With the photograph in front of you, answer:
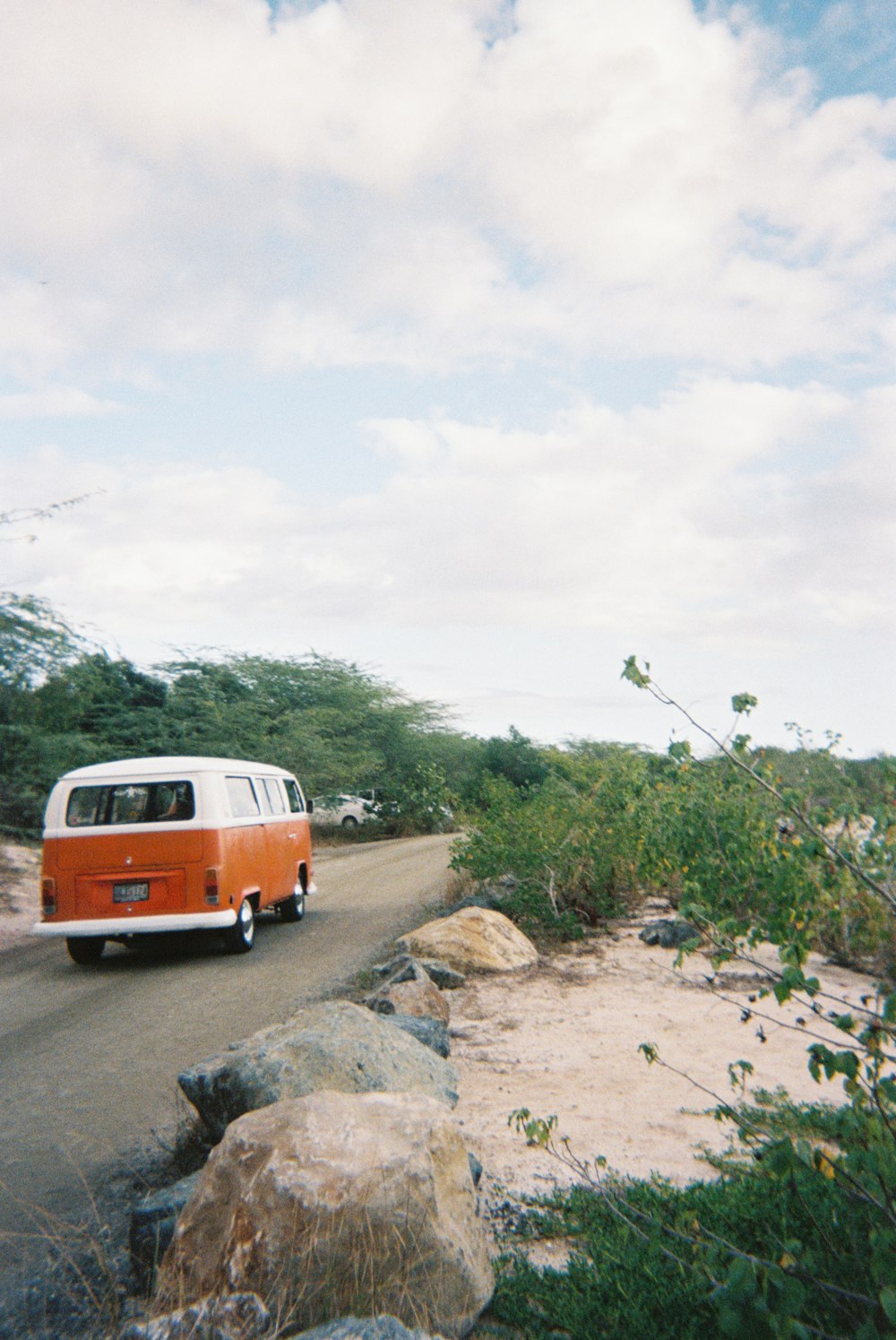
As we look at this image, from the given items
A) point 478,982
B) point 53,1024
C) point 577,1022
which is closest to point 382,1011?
point 577,1022

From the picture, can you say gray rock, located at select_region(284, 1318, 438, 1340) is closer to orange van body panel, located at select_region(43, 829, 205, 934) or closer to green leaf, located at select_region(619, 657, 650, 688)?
green leaf, located at select_region(619, 657, 650, 688)

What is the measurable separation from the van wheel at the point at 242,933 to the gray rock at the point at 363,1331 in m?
7.88

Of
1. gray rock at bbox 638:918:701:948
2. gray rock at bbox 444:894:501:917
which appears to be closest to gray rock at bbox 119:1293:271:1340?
gray rock at bbox 638:918:701:948

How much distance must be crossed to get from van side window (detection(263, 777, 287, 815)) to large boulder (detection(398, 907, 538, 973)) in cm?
313

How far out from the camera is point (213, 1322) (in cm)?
287

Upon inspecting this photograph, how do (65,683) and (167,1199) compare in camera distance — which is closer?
(167,1199)

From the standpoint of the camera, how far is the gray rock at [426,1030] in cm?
619

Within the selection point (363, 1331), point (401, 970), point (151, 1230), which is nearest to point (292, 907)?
point (401, 970)

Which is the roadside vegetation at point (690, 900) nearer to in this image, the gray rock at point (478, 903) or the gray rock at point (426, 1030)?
the gray rock at point (478, 903)

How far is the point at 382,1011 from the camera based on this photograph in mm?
6898

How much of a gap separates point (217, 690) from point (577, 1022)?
2063 cm

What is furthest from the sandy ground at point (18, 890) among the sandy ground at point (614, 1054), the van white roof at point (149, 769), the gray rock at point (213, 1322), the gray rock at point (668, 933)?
the gray rock at point (213, 1322)

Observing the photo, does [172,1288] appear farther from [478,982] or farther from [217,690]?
[217,690]

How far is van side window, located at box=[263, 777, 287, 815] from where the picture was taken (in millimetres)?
12531
